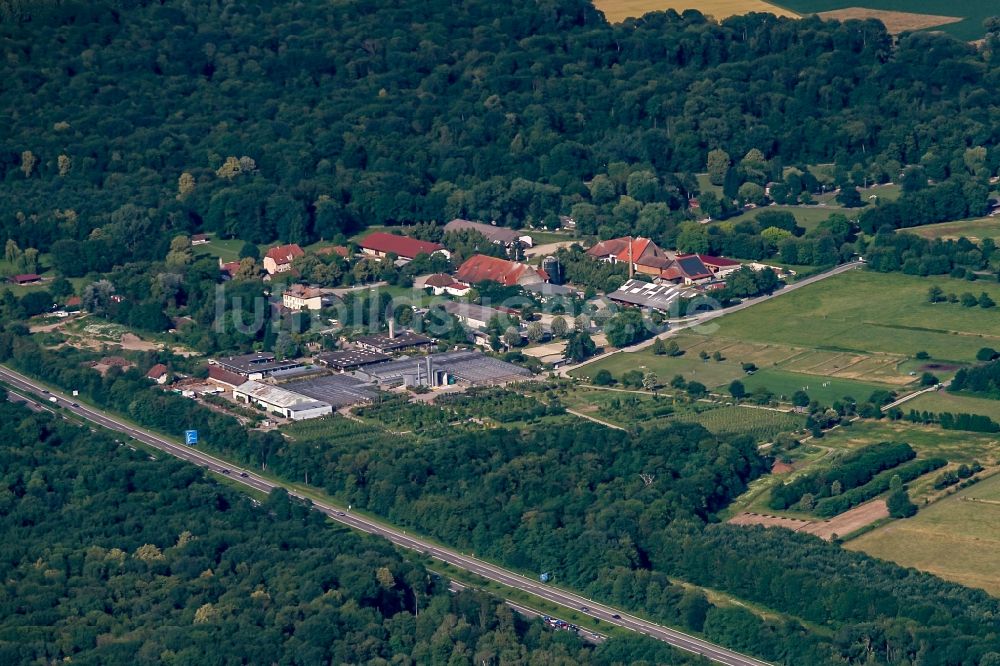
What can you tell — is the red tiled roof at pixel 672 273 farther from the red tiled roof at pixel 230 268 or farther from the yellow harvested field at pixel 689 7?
the yellow harvested field at pixel 689 7

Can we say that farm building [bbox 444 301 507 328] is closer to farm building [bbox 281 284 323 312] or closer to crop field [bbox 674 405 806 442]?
farm building [bbox 281 284 323 312]

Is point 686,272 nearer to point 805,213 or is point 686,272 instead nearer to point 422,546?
point 805,213

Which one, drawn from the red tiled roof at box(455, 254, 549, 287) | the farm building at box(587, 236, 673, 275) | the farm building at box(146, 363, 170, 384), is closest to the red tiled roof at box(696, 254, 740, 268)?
the farm building at box(587, 236, 673, 275)

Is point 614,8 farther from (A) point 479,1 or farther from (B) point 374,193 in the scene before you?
(B) point 374,193

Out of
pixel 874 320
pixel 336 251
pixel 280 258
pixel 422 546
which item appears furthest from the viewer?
pixel 336 251

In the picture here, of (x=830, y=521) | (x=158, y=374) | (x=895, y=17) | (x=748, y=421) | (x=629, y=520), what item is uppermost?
(x=895, y=17)

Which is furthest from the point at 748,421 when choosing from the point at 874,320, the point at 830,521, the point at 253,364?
the point at 253,364

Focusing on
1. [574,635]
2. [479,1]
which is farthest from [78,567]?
[479,1]
